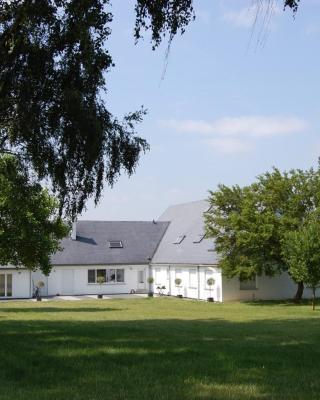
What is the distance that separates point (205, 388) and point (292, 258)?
94.2ft

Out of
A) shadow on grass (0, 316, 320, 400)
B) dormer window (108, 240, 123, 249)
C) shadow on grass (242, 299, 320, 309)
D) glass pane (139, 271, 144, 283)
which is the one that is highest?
dormer window (108, 240, 123, 249)

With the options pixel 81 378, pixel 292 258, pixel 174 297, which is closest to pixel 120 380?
pixel 81 378

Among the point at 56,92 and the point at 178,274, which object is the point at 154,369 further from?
the point at 178,274

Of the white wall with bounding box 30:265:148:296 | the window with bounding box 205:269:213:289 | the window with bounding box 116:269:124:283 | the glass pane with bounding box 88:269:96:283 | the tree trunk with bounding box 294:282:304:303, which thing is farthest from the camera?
the window with bounding box 116:269:124:283

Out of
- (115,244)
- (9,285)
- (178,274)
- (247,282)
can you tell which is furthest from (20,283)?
(247,282)

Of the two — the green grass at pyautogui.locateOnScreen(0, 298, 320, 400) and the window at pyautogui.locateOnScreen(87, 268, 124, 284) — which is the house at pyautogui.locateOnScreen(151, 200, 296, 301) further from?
the green grass at pyautogui.locateOnScreen(0, 298, 320, 400)

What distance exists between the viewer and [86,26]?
10.2 m

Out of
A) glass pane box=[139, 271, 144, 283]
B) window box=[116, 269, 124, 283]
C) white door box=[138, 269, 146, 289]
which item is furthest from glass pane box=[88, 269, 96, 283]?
glass pane box=[139, 271, 144, 283]

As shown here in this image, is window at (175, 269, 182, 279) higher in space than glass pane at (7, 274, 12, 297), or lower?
higher

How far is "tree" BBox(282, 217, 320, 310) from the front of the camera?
34219 mm

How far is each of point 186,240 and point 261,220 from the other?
493 inches

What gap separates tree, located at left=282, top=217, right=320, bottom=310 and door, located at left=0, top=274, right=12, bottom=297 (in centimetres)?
2458

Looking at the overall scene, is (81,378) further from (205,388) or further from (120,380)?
(205,388)

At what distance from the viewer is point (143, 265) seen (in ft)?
177
